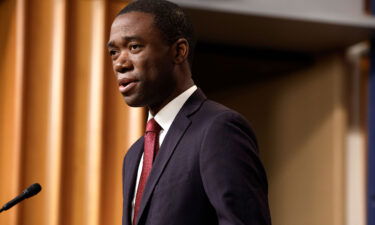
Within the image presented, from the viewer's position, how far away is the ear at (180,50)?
6.73 feet

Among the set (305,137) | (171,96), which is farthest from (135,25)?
(305,137)

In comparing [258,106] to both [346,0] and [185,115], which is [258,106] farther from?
[185,115]

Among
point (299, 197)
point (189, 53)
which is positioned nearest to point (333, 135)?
point (299, 197)

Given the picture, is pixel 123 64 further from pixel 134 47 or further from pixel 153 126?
pixel 153 126

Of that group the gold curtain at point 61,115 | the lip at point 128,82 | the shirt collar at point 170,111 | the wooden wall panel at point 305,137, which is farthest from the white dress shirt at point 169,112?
the wooden wall panel at point 305,137

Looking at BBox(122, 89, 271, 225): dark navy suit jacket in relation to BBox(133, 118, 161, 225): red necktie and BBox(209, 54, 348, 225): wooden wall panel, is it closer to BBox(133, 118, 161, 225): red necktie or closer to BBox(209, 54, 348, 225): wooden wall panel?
BBox(133, 118, 161, 225): red necktie

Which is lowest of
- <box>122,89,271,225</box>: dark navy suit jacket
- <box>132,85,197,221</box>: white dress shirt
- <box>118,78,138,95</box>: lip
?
<box>122,89,271,225</box>: dark navy suit jacket

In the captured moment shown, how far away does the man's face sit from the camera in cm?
200

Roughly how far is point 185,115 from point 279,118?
12.2 feet

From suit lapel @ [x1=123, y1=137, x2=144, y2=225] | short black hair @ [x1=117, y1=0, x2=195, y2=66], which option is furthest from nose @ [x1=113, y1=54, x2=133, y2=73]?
suit lapel @ [x1=123, y1=137, x2=144, y2=225]

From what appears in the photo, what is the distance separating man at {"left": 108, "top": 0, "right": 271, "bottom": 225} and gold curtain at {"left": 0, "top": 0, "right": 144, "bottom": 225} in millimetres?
1535

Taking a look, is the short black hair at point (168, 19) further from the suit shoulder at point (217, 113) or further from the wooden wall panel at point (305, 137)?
the wooden wall panel at point (305, 137)

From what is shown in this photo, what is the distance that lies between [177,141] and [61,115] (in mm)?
1868

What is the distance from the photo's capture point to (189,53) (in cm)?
210
